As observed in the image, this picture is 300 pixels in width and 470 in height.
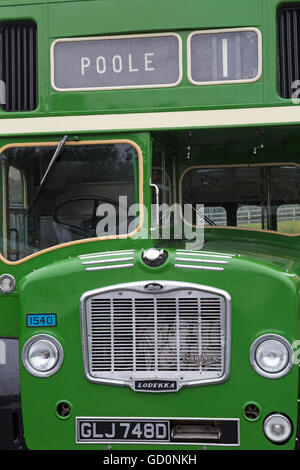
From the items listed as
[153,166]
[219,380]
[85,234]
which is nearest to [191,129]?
[153,166]

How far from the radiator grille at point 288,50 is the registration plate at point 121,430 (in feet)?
7.04

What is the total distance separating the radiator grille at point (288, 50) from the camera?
4465mm

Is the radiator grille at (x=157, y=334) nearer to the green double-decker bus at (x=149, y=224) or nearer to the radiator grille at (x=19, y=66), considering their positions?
the green double-decker bus at (x=149, y=224)

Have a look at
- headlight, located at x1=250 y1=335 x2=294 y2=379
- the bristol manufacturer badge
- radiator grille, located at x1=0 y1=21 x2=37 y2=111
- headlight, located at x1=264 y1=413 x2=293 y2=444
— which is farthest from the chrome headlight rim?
radiator grille, located at x1=0 y1=21 x2=37 y2=111

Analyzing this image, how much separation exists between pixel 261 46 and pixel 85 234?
1617 mm

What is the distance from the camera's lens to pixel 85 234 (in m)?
4.59

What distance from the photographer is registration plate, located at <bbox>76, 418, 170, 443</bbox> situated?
159 inches

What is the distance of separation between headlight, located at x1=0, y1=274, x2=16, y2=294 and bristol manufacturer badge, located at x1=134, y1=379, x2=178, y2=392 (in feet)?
3.72

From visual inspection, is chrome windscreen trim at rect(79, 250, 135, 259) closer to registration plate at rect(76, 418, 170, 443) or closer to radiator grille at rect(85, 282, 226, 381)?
radiator grille at rect(85, 282, 226, 381)

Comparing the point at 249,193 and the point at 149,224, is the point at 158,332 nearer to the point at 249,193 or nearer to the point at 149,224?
the point at 149,224

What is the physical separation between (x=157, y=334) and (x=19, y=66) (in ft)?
6.64

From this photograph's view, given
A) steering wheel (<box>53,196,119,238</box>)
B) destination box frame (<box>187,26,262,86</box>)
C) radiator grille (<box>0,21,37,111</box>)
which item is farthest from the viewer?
radiator grille (<box>0,21,37,111</box>)

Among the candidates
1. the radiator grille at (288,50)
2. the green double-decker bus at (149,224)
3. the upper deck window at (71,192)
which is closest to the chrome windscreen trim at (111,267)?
the green double-decker bus at (149,224)

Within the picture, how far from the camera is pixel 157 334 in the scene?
13.1ft
